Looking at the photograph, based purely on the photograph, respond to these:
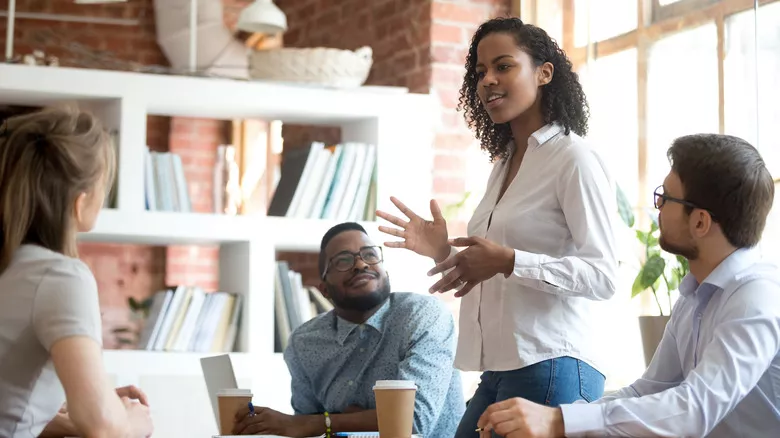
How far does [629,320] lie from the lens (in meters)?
3.71

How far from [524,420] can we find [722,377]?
32 centimetres

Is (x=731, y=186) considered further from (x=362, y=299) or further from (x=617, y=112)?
(x=617, y=112)

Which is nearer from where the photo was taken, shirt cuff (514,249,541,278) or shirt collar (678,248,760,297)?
shirt collar (678,248,760,297)

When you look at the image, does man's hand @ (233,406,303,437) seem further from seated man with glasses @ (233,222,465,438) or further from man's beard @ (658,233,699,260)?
man's beard @ (658,233,699,260)

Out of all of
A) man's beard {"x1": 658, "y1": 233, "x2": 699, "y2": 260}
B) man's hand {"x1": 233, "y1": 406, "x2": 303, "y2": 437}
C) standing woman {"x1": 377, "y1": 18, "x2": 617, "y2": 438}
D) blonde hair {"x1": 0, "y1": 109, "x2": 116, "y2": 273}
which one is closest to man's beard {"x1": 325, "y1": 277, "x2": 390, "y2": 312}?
man's hand {"x1": 233, "y1": 406, "x2": 303, "y2": 437}

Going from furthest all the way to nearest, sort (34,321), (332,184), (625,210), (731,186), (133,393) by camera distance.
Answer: (332,184) < (625,210) < (133,393) < (731,186) < (34,321)

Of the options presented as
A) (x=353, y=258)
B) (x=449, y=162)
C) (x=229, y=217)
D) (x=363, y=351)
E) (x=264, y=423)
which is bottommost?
(x=264, y=423)

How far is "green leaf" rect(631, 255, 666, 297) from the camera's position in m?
3.21

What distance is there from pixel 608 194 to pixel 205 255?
15.1 feet

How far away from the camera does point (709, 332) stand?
1836mm

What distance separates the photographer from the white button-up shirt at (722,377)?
65.7 inches

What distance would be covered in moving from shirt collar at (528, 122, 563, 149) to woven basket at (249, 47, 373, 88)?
188 centimetres

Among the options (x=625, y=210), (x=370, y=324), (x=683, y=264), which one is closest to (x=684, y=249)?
(x=370, y=324)

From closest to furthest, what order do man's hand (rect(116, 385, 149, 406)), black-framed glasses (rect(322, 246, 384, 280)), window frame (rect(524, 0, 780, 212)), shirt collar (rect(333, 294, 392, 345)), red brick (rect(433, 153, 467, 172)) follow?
man's hand (rect(116, 385, 149, 406)), shirt collar (rect(333, 294, 392, 345)), black-framed glasses (rect(322, 246, 384, 280)), window frame (rect(524, 0, 780, 212)), red brick (rect(433, 153, 467, 172))
